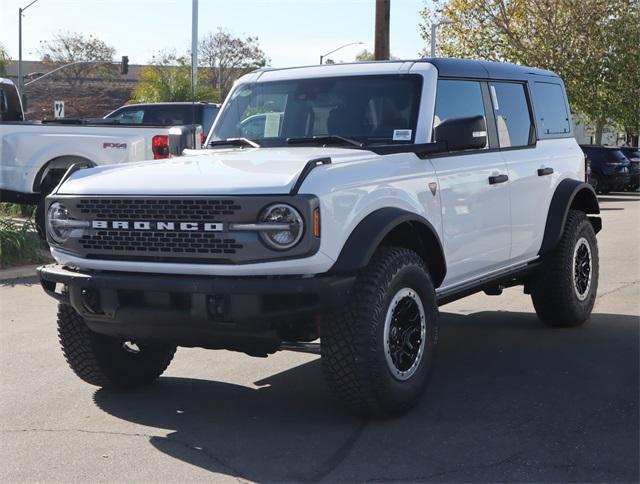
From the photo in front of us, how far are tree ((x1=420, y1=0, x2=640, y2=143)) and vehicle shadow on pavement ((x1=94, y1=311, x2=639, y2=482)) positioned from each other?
34.4 meters

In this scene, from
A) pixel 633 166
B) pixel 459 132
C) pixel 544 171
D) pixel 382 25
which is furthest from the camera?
pixel 633 166

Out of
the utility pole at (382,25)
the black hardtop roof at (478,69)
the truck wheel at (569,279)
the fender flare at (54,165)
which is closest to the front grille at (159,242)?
the black hardtop roof at (478,69)

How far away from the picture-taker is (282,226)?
4848 mm

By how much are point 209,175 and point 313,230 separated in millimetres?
708

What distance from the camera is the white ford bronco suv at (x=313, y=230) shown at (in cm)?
490

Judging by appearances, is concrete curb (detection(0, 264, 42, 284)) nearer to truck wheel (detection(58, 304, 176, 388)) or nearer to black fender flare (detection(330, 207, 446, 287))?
truck wheel (detection(58, 304, 176, 388))

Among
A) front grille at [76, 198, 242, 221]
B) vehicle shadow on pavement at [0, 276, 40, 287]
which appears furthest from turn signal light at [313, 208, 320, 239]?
vehicle shadow on pavement at [0, 276, 40, 287]

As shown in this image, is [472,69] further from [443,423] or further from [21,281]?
[21,281]

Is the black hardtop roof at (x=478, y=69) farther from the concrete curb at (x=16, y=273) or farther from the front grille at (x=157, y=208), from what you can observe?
the concrete curb at (x=16, y=273)

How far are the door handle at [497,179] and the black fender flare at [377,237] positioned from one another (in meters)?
0.99

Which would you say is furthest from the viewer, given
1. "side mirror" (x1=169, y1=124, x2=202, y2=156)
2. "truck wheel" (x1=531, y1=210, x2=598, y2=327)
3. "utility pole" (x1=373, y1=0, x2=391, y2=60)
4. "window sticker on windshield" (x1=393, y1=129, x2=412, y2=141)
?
"utility pole" (x1=373, y1=0, x2=391, y2=60)

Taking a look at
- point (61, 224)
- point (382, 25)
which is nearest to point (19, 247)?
point (61, 224)

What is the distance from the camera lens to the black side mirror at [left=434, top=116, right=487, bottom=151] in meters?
5.88

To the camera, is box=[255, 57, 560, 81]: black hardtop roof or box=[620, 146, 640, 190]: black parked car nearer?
box=[255, 57, 560, 81]: black hardtop roof
